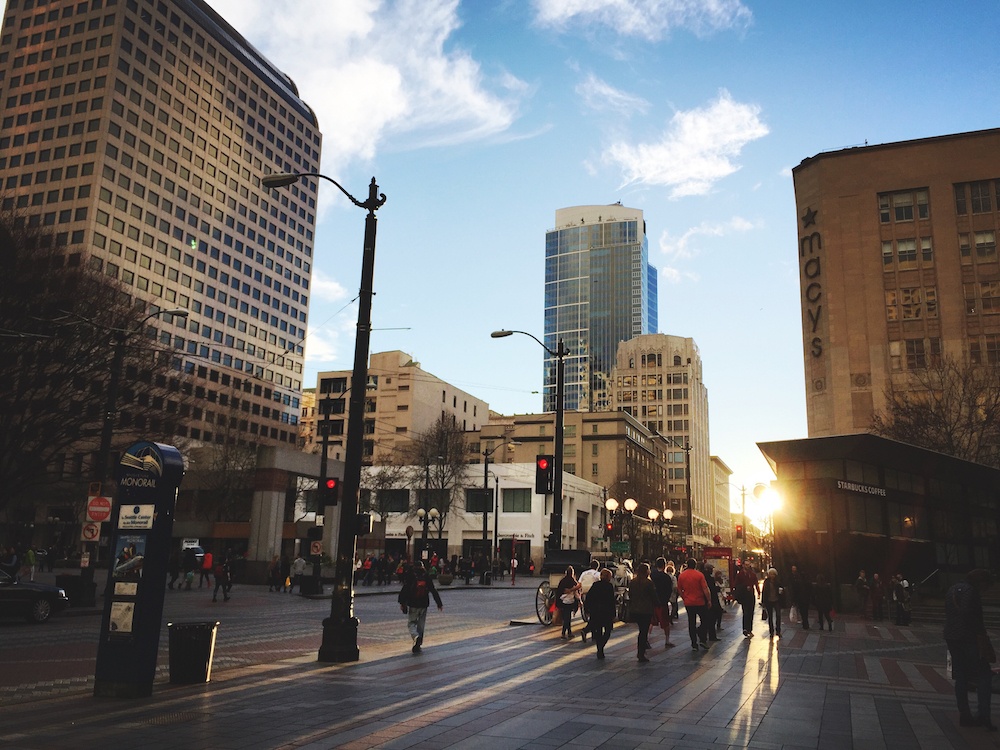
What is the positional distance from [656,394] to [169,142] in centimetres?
9505

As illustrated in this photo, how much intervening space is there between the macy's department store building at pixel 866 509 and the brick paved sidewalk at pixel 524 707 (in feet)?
58.5

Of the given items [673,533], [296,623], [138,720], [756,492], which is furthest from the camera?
[673,533]

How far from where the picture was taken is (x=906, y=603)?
2694 cm

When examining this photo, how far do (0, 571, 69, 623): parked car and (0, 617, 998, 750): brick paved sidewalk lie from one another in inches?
392

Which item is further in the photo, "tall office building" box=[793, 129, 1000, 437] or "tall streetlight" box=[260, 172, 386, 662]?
"tall office building" box=[793, 129, 1000, 437]

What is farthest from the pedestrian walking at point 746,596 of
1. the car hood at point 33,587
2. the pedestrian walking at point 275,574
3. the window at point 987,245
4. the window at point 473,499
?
the window at point 987,245

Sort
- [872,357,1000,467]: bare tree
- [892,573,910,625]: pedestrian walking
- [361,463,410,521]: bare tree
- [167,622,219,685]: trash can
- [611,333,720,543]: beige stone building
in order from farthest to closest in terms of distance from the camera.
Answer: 1. [611,333,720,543]: beige stone building
2. [361,463,410,521]: bare tree
3. [872,357,1000,467]: bare tree
4. [892,573,910,625]: pedestrian walking
5. [167,622,219,685]: trash can

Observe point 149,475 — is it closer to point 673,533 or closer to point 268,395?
point 673,533

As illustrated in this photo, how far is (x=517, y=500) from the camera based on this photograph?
7006 centimetres

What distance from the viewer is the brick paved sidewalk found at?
7340mm

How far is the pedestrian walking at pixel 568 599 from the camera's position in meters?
18.2

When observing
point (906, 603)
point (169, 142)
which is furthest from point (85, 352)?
point (169, 142)

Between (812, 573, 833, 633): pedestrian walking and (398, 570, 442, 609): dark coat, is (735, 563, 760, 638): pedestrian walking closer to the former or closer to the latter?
(812, 573, 833, 633): pedestrian walking

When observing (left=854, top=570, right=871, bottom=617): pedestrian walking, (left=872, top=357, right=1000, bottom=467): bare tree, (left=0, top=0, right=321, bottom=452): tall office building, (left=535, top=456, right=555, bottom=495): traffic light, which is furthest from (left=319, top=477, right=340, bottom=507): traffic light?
(left=0, top=0, right=321, bottom=452): tall office building
